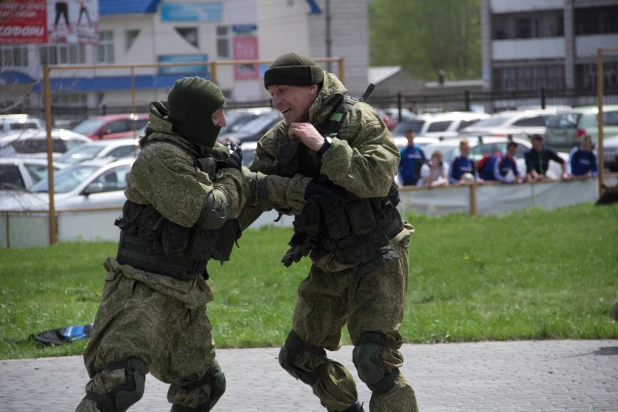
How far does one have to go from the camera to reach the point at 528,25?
Result: 177 feet

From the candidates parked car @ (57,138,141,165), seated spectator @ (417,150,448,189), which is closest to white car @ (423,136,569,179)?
seated spectator @ (417,150,448,189)

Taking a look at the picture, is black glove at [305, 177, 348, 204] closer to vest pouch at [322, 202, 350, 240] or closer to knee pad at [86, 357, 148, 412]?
vest pouch at [322, 202, 350, 240]

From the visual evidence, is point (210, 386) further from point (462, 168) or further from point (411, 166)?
point (462, 168)

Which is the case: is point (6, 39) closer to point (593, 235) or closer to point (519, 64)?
point (593, 235)

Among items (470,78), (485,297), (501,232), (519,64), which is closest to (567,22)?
(519,64)

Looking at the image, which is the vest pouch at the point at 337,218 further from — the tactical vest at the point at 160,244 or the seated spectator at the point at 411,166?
the seated spectator at the point at 411,166

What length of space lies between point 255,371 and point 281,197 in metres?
2.24

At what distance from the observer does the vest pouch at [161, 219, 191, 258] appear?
4180 millimetres

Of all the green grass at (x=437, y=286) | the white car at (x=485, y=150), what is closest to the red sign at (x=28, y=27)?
the green grass at (x=437, y=286)

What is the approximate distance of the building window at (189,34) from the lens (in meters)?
50.7

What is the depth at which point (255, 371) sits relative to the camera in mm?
6344

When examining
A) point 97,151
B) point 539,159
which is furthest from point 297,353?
point 97,151

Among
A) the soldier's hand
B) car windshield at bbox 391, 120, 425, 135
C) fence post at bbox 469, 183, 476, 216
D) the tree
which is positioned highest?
the tree

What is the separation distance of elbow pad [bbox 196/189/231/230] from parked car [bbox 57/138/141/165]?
14.6m
